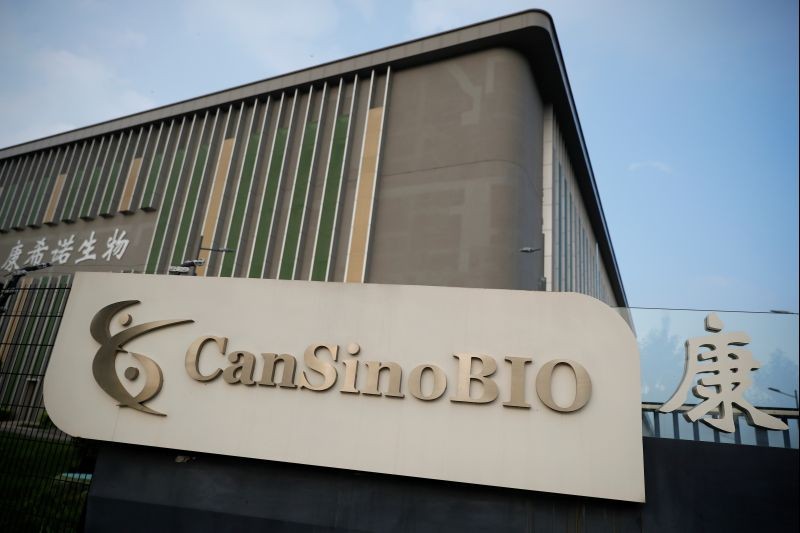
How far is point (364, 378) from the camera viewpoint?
28.4 feet

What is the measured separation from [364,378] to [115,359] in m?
5.09

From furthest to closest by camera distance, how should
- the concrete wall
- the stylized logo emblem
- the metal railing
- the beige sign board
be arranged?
the concrete wall
the stylized logo emblem
the beige sign board
the metal railing

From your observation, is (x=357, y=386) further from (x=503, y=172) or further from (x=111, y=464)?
(x=503, y=172)

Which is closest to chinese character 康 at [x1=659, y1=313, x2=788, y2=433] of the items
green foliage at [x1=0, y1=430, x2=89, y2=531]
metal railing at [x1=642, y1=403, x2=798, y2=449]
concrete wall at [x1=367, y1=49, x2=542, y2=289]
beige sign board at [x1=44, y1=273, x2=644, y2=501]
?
metal railing at [x1=642, y1=403, x2=798, y2=449]

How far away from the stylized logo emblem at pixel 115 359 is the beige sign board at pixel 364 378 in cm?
2

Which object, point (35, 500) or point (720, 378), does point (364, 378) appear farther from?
point (35, 500)

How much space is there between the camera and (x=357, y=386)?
340 inches

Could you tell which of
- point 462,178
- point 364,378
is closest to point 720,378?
point 364,378

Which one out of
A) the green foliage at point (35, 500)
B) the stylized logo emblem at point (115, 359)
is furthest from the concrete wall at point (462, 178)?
the green foliage at point (35, 500)

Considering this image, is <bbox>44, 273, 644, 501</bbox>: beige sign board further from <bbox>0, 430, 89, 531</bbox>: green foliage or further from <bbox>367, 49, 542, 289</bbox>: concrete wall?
<bbox>367, 49, 542, 289</bbox>: concrete wall

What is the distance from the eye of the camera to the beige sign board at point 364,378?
7.72 meters

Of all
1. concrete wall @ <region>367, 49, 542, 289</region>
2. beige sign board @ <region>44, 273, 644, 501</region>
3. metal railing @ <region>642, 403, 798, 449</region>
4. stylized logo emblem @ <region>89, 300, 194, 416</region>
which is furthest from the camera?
concrete wall @ <region>367, 49, 542, 289</region>

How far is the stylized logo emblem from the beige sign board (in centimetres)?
2

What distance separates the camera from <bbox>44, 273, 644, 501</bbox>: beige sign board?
772 cm
